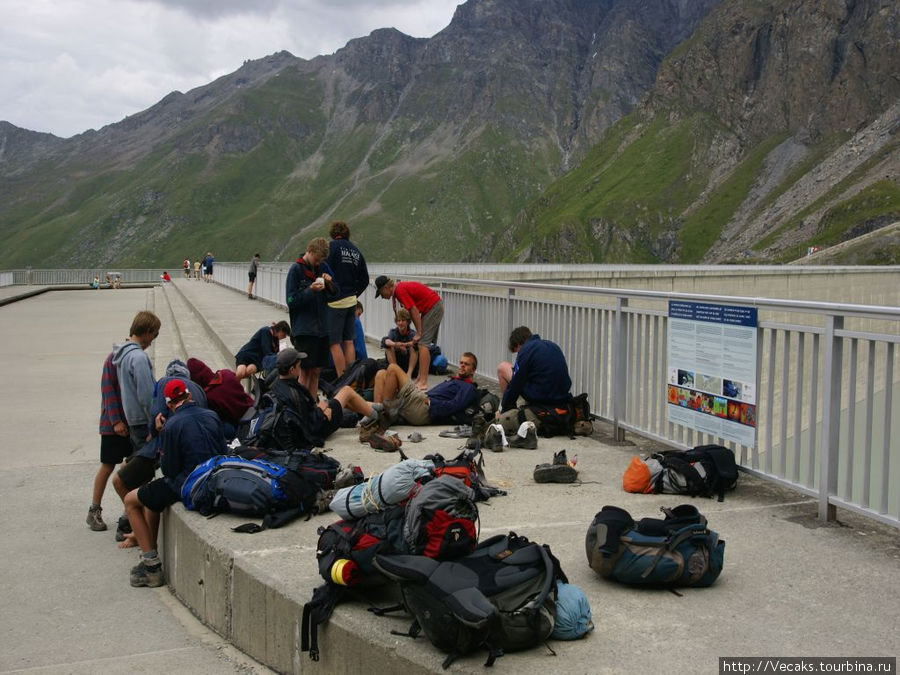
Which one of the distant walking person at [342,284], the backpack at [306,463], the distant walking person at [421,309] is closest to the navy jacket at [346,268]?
the distant walking person at [342,284]

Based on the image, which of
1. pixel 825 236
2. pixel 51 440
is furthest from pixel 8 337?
pixel 825 236

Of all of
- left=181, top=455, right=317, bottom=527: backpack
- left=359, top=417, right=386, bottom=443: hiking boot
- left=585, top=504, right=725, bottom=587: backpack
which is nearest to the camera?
left=585, top=504, right=725, bottom=587: backpack

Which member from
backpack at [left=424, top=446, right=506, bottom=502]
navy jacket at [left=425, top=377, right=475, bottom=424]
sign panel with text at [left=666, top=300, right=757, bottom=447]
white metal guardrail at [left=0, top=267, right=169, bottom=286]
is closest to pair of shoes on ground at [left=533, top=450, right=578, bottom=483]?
backpack at [left=424, top=446, right=506, bottom=502]

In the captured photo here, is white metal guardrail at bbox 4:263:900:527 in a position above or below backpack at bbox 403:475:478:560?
above

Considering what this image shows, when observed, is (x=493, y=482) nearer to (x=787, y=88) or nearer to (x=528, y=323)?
(x=528, y=323)

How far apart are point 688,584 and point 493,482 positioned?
2300 mm

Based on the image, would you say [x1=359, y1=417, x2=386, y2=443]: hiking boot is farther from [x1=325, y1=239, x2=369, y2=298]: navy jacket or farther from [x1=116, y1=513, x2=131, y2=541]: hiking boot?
[x1=325, y1=239, x2=369, y2=298]: navy jacket

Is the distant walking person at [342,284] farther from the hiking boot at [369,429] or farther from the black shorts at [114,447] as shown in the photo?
the black shorts at [114,447]

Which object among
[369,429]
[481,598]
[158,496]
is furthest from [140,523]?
[481,598]

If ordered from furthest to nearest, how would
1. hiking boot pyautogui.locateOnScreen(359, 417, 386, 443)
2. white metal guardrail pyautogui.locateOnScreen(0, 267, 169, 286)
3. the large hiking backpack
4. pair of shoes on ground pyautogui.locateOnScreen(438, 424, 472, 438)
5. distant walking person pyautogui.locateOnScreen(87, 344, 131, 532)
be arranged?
1. white metal guardrail pyautogui.locateOnScreen(0, 267, 169, 286)
2. pair of shoes on ground pyautogui.locateOnScreen(438, 424, 472, 438)
3. hiking boot pyautogui.locateOnScreen(359, 417, 386, 443)
4. distant walking person pyautogui.locateOnScreen(87, 344, 131, 532)
5. the large hiking backpack

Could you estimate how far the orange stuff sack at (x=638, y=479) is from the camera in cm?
609

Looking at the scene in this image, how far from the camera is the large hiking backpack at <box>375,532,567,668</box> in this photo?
3.55m

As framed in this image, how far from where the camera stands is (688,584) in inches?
173

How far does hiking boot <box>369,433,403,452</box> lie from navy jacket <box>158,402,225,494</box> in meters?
1.94
